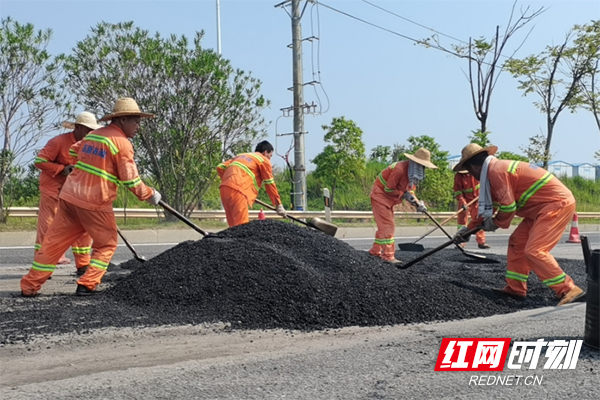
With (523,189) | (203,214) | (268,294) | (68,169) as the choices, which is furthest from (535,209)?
(203,214)

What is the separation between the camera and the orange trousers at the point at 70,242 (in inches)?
193

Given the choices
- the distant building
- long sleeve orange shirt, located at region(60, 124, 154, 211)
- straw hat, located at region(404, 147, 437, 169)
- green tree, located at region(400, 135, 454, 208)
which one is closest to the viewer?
long sleeve orange shirt, located at region(60, 124, 154, 211)

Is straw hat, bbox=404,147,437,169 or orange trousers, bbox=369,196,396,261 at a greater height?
straw hat, bbox=404,147,437,169

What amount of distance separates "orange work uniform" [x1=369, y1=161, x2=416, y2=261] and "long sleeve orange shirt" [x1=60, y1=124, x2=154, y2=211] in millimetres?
3622

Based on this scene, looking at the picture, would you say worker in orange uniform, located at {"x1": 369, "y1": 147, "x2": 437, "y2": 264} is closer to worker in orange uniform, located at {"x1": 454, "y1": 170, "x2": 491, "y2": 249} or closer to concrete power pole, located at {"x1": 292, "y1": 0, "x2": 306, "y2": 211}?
worker in orange uniform, located at {"x1": 454, "y1": 170, "x2": 491, "y2": 249}

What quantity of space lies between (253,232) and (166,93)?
25.4 feet

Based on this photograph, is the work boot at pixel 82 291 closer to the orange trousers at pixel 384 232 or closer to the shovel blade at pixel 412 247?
the orange trousers at pixel 384 232

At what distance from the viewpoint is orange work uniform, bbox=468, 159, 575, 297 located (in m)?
4.95

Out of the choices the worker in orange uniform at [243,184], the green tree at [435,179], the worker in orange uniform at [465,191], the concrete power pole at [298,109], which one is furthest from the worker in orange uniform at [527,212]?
the green tree at [435,179]

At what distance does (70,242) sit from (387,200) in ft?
14.0

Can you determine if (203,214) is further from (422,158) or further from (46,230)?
(46,230)

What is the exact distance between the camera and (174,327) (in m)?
3.96

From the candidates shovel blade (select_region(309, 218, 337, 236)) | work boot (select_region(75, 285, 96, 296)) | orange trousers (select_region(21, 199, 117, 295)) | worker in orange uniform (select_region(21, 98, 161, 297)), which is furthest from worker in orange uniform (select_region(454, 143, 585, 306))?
work boot (select_region(75, 285, 96, 296))

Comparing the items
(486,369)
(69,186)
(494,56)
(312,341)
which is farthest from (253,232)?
(494,56)
